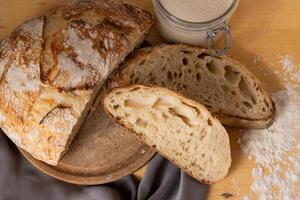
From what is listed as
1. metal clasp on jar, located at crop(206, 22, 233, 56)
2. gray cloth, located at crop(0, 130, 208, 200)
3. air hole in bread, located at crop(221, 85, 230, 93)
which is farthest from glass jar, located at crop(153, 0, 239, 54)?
gray cloth, located at crop(0, 130, 208, 200)

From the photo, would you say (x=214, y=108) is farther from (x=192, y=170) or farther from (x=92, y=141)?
(x=92, y=141)

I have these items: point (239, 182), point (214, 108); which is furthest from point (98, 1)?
point (239, 182)

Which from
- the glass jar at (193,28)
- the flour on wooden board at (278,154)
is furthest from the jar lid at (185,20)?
the flour on wooden board at (278,154)

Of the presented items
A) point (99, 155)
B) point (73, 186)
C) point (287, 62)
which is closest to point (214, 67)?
point (287, 62)

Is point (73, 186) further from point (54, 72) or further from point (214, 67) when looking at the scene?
point (214, 67)

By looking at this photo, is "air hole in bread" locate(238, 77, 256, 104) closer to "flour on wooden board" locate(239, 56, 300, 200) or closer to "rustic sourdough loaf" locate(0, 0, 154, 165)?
"flour on wooden board" locate(239, 56, 300, 200)

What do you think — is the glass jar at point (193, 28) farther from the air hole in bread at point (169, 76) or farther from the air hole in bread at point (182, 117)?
the air hole in bread at point (182, 117)
